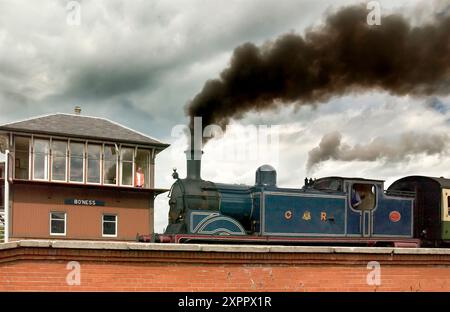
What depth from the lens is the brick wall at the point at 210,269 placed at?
11.5 meters

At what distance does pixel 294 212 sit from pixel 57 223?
16.5 metres

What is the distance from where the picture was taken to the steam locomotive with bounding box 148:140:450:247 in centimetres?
1598

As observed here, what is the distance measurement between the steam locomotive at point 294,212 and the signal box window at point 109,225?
45.3 ft

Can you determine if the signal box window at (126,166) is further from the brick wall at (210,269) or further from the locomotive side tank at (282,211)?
the brick wall at (210,269)

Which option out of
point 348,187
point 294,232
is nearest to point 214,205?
point 294,232

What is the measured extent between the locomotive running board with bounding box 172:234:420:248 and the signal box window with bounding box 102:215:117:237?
16.1 metres

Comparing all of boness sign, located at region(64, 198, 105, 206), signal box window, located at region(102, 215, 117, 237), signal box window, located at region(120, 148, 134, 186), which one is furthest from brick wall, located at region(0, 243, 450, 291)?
signal box window, located at region(120, 148, 134, 186)

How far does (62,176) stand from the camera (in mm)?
30094

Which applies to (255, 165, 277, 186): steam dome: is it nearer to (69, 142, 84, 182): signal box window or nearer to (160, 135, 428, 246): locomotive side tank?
(160, 135, 428, 246): locomotive side tank


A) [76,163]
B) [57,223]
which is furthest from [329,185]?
[57,223]

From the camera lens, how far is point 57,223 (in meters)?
29.6

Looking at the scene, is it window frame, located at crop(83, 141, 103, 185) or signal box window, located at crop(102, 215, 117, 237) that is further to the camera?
signal box window, located at crop(102, 215, 117, 237)
